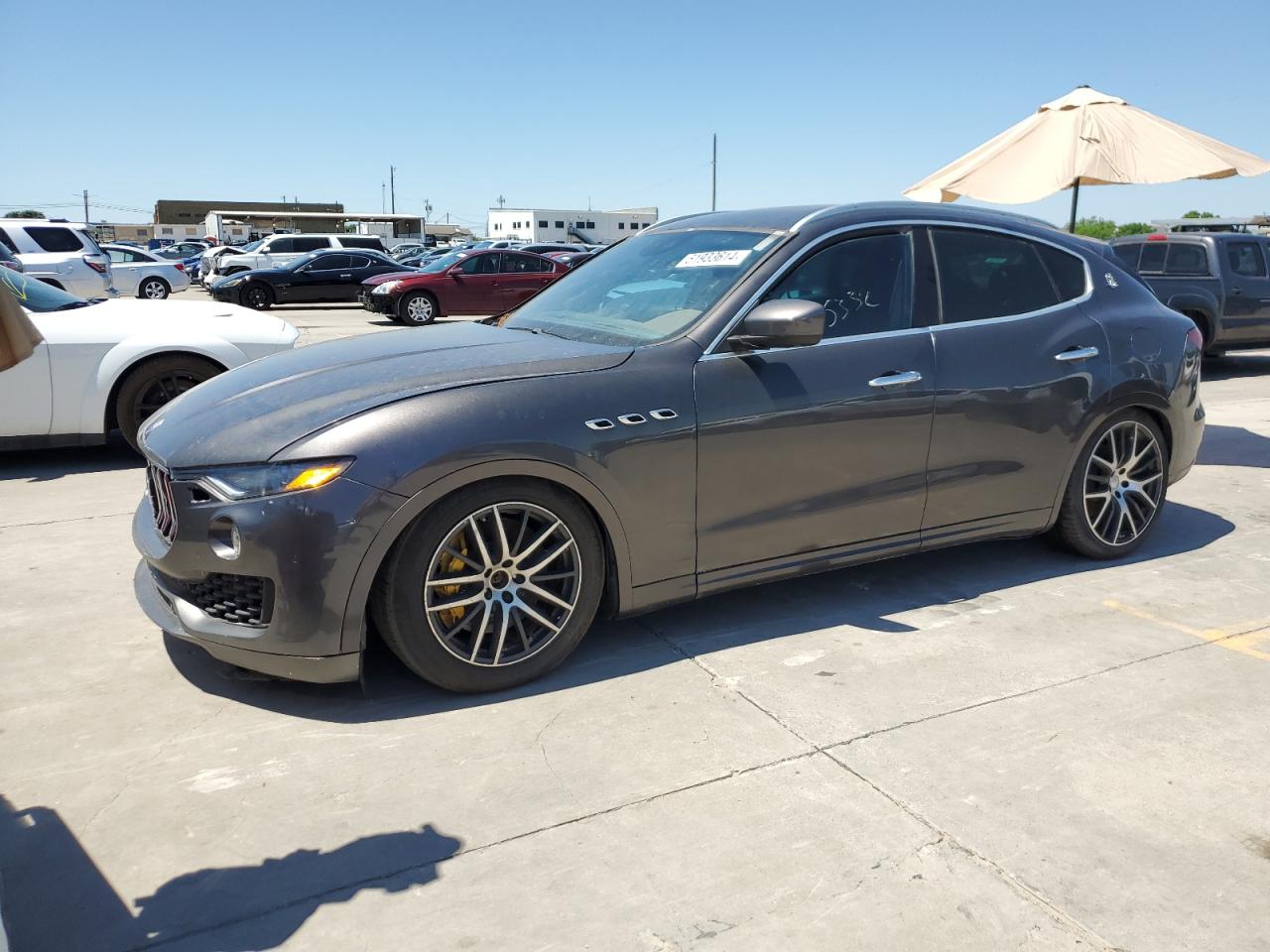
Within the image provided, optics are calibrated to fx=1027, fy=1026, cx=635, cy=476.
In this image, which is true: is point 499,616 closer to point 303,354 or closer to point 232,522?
point 232,522

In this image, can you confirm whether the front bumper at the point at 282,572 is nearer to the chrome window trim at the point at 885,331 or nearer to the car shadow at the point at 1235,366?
the chrome window trim at the point at 885,331

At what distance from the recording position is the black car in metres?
23.6

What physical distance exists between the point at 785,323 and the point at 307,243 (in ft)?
104

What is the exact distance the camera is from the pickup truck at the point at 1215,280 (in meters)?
12.7

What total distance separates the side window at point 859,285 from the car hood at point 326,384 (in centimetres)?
86

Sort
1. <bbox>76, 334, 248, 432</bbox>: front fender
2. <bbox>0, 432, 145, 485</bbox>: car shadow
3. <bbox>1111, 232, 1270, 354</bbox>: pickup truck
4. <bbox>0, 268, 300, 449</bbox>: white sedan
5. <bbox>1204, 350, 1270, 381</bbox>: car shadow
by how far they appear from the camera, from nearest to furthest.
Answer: <bbox>0, 268, 300, 449</bbox>: white sedan → <bbox>76, 334, 248, 432</bbox>: front fender → <bbox>0, 432, 145, 485</bbox>: car shadow → <bbox>1111, 232, 1270, 354</bbox>: pickup truck → <bbox>1204, 350, 1270, 381</bbox>: car shadow

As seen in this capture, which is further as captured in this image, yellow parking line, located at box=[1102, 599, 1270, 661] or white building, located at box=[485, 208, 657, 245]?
white building, located at box=[485, 208, 657, 245]

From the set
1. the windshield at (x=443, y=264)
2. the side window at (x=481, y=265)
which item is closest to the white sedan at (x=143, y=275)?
the windshield at (x=443, y=264)

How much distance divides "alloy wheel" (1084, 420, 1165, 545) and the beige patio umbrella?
330 cm

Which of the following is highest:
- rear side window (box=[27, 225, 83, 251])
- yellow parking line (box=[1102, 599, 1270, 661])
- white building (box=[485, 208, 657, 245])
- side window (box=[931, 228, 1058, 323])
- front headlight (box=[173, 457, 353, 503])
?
white building (box=[485, 208, 657, 245])

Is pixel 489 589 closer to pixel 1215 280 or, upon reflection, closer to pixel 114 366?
pixel 114 366

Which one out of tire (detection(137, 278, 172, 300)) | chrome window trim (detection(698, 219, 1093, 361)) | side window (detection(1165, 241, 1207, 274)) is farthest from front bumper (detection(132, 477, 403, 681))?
tire (detection(137, 278, 172, 300))

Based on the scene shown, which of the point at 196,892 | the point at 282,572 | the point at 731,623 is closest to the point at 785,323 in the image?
the point at 731,623

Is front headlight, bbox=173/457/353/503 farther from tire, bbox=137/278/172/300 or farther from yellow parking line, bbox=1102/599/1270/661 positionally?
tire, bbox=137/278/172/300
